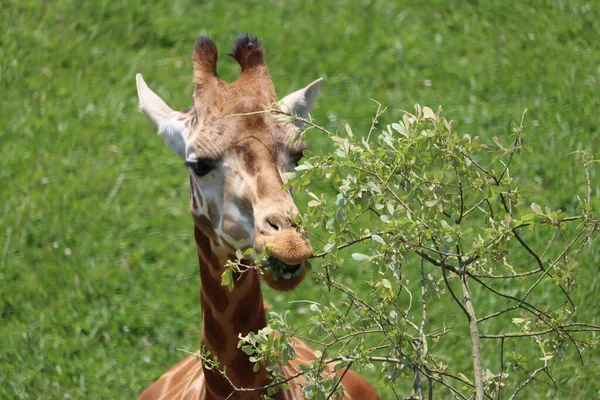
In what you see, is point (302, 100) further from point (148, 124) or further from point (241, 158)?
point (148, 124)

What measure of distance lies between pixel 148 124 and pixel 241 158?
4.94 meters

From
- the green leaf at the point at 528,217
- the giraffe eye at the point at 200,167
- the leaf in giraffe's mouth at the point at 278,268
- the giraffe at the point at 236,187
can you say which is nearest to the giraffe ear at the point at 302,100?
the giraffe at the point at 236,187

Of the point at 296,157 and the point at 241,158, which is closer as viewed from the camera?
the point at 241,158

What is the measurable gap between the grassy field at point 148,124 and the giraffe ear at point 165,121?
8.07 ft

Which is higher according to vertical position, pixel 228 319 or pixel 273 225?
pixel 273 225

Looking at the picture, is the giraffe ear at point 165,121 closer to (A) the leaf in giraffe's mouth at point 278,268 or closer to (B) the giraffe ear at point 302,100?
(B) the giraffe ear at point 302,100

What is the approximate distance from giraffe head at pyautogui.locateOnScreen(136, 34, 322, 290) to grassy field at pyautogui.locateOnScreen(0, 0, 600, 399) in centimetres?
272

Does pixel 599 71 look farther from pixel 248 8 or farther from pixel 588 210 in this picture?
pixel 588 210

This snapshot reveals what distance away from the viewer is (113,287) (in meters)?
7.20

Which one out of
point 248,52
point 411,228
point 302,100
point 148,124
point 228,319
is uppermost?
point 248,52

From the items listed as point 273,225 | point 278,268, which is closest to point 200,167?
point 273,225

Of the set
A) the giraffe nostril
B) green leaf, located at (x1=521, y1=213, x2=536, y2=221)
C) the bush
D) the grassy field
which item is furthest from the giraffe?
the grassy field

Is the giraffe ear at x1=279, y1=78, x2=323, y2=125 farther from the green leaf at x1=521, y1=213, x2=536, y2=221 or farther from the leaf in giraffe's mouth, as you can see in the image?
the green leaf at x1=521, y1=213, x2=536, y2=221

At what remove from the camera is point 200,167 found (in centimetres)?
398
